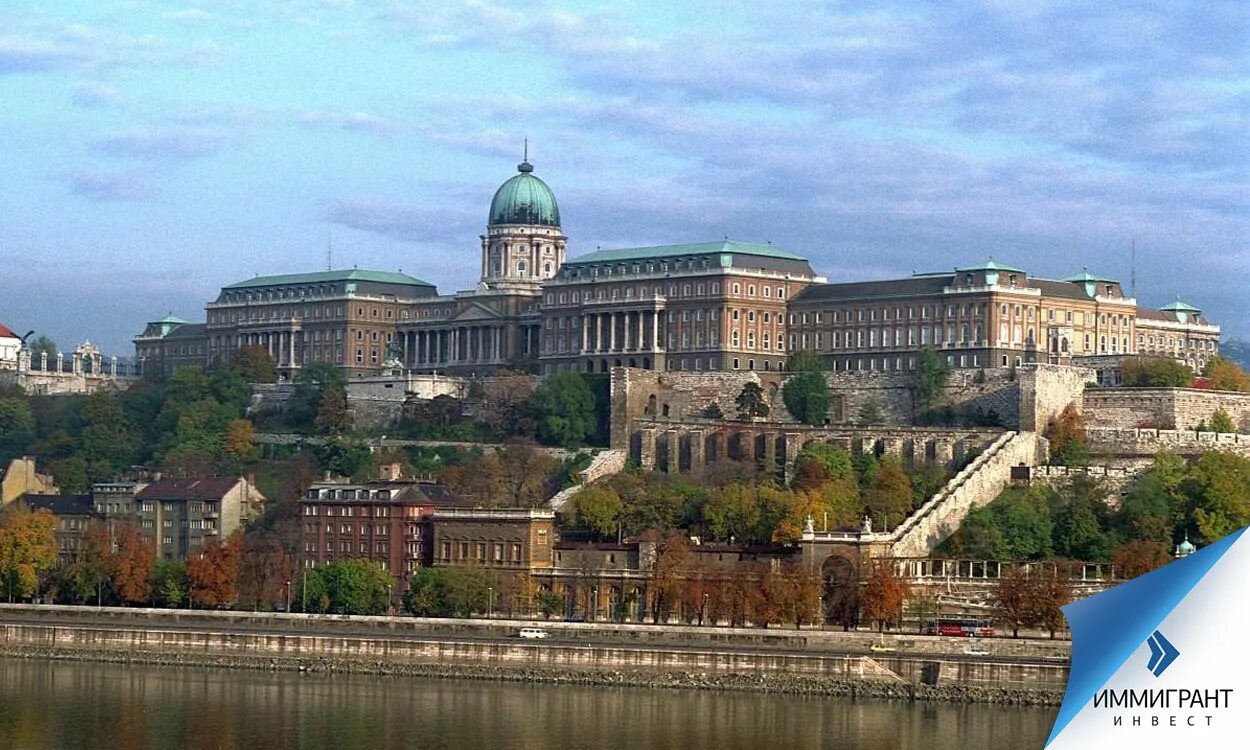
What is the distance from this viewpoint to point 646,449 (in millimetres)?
98812

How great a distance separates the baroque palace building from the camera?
356 ft

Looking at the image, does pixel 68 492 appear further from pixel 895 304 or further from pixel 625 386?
pixel 895 304

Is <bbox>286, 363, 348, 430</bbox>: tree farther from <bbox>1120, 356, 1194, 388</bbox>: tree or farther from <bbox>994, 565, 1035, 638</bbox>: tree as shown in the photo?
<bbox>994, 565, 1035, 638</bbox>: tree

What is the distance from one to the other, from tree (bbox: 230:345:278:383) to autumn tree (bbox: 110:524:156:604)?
34274 millimetres

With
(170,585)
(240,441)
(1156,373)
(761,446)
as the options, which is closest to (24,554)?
(170,585)

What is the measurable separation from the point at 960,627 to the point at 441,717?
2047 cm

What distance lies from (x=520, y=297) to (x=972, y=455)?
40.0 meters

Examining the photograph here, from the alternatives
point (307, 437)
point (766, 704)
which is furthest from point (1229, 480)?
point (307, 437)

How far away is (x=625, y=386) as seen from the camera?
103m

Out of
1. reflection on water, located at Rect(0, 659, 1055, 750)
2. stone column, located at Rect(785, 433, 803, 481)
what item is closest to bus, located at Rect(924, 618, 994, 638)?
reflection on water, located at Rect(0, 659, 1055, 750)

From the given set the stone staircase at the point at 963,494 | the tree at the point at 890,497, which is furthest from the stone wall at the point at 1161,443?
the tree at the point at 890,497

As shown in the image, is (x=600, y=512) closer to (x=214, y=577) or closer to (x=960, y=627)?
(x=214, y=577)

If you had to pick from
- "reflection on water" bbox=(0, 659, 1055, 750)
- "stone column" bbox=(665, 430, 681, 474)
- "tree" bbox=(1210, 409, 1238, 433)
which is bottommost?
"reflection on water" bbox=(0, 659, 1055, 750)

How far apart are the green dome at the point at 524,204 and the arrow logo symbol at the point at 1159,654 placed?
Answer: 115852 mm
